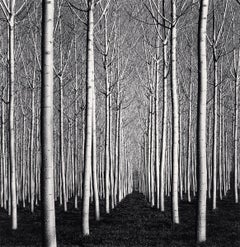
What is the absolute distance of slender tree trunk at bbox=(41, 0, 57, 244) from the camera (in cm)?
454

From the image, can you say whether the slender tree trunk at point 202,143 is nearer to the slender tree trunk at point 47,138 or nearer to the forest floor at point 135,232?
the forest floor at point 135,232

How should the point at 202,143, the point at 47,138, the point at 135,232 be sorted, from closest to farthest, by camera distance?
1. the point at 47,138
2. the point at 202,143
3. the point at 135,232

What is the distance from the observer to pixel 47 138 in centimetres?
459

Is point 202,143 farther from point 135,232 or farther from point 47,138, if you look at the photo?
point 47,138

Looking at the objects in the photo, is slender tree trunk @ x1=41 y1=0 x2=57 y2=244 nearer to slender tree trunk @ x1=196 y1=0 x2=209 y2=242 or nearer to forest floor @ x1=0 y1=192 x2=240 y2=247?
forest floor @ x1=0 y1=192 x2=240 y2=247

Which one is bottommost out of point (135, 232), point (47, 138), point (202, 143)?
point (135, 232)

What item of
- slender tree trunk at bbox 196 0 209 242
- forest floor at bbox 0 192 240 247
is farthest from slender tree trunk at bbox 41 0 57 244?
slender tree trunk at bbox 196 0 209 242

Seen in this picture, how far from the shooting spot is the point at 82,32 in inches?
652

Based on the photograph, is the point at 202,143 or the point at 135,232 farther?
the point at 135,232

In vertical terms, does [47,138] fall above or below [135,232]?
above

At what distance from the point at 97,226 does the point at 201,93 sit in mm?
5191

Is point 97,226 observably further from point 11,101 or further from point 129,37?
point 129,37

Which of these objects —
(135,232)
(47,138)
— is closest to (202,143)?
(135,232)

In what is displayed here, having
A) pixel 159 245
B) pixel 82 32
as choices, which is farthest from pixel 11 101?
pixel 82 32
